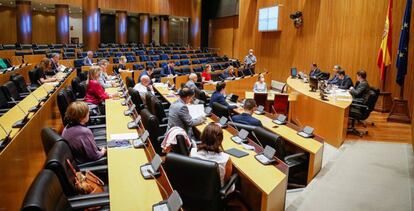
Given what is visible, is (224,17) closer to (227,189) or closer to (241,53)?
(241,53)

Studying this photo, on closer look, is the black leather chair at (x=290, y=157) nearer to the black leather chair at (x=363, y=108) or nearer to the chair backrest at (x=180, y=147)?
the chair backrest at (x=180, y=147)

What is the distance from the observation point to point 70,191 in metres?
2.54

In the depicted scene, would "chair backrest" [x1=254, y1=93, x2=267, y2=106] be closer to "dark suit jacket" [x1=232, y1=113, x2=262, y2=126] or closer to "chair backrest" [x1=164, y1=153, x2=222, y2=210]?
"dark suit jacket" [x1=232, y1=113, x2=262, y2=126]

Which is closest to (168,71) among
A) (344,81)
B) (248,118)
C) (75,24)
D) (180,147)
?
(344,81)

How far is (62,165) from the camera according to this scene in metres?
2.40

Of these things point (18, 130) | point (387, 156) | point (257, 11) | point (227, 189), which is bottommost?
point (387, 156)


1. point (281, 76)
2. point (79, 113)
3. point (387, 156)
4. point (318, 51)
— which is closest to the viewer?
point (79, 113)

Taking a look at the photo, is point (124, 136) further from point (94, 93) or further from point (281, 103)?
point (281, 103)

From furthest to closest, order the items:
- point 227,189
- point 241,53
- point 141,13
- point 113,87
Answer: point 141,13 → point 241,53 → point 113,87 → point 227,189

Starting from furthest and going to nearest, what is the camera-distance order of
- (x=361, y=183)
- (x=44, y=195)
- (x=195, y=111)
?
1. (x=195, y=111)
2. (x=361, y=183)
3. (x=44, y=195)

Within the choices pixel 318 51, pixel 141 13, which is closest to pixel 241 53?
pixel 318 51

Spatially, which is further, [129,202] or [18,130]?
[18,130]

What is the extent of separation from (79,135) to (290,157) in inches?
95.1

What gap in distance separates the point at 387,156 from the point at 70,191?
472 cm
